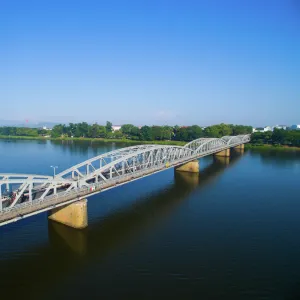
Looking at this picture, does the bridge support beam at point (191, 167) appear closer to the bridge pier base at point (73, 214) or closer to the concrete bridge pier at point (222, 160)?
the concrete bridge pier at point (222, 160)

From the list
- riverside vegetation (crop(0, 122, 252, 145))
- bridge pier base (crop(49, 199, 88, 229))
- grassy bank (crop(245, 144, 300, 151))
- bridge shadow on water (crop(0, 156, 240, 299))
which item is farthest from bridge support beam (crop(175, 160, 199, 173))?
riverside vegetation (crop(0, 122, 252, 145))

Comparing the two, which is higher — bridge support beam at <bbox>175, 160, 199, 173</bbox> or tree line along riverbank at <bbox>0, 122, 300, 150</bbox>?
tree line along riverbank at <bbox>0, 122, 300, 150</bbox>

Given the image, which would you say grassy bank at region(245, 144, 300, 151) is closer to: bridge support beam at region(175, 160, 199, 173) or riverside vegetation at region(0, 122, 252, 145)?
riverside vegetation at region(0, 122, 252, 145)

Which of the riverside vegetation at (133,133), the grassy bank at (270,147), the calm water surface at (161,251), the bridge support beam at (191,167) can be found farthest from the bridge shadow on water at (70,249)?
the riverside vegetation at (133,133)

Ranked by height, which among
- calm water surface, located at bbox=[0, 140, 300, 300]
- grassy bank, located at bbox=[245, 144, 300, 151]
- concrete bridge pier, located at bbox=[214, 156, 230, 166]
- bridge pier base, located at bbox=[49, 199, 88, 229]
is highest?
grassy bank, located at bbox=[245, 144, 300, 151]

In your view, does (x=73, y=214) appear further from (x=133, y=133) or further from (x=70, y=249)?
(x=133, y=133)
